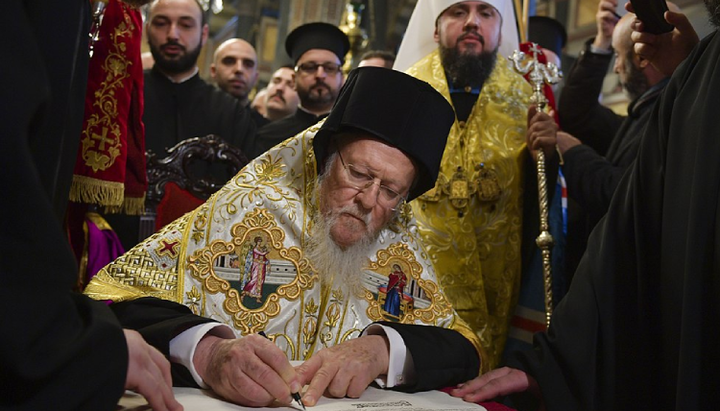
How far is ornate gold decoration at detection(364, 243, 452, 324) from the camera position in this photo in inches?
101

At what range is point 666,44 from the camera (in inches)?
123

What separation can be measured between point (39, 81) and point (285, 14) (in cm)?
1299

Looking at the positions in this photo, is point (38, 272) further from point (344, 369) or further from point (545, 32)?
point (545, 32)

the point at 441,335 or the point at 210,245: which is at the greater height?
the point at 210,245

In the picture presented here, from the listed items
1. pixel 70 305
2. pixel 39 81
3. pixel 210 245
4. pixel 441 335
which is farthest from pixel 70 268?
pixel 441 335

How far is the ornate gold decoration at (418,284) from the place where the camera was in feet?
8.38

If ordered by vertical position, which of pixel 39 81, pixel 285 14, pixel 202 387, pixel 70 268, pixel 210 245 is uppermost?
pixel 285 14

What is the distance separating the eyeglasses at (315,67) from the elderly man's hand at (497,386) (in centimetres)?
395

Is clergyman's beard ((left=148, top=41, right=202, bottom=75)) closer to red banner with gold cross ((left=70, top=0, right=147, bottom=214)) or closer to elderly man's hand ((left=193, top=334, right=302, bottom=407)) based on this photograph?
red banner with gold cross ((left=70, top=0, right=147, bottom=214))

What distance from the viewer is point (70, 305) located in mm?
1222

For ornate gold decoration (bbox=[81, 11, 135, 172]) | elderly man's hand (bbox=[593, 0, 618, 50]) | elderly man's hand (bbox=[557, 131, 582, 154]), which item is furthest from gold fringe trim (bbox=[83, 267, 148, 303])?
elderly man's hand (bbox=[593, 0, 618, 50])

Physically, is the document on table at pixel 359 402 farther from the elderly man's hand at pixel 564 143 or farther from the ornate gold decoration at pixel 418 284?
the elderly man's hand at pixel 564 143

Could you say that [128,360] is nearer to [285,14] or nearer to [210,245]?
[210,245]

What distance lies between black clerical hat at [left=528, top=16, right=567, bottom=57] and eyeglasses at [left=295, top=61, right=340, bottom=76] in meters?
1.72
